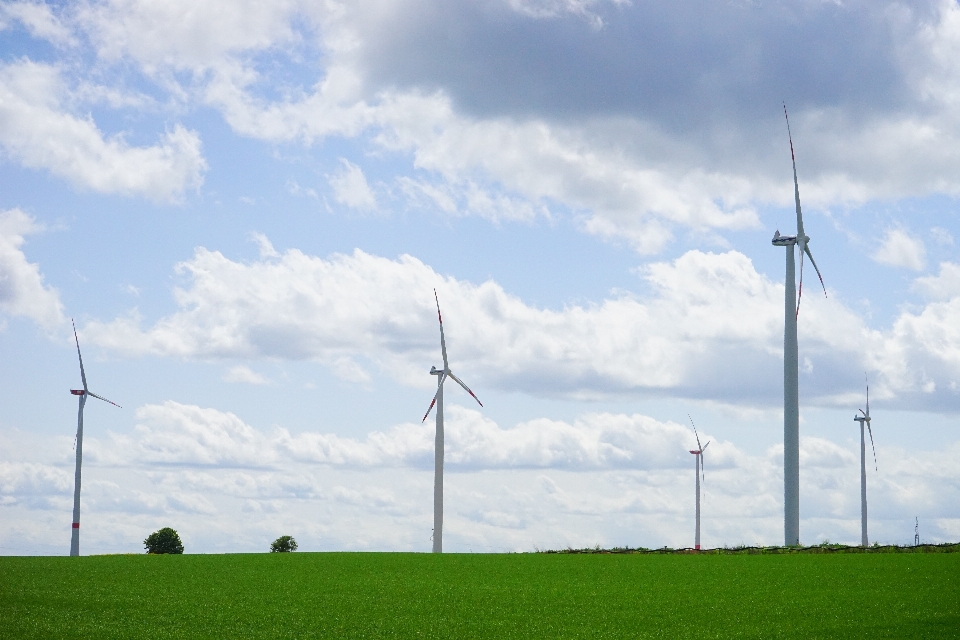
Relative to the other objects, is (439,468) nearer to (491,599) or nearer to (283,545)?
(283,545)

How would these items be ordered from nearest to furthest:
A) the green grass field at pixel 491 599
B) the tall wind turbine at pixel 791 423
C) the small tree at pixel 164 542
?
the green grass field at pixel 491 599, the tall wind turbine at pixel 791 423, the small tree at pixel 164 542

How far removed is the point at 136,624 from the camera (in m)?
29.7

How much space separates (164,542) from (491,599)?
179 ft

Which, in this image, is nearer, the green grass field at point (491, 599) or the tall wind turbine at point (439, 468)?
the green grass field at point (491, 599)

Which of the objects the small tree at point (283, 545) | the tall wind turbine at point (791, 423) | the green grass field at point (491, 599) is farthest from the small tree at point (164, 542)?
the tall wind turbine at point (791, 423)

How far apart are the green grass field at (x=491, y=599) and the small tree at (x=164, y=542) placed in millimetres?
30297

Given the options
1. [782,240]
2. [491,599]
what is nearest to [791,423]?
[782,240]

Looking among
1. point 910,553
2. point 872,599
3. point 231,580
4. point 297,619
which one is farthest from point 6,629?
point 910,553

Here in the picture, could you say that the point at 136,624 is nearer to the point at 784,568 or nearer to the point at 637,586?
the point at 637,586

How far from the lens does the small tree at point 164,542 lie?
3268 inches

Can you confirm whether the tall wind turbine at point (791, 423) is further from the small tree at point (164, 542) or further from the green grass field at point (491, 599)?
the small tree at point (164, 542)

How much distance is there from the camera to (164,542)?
273 feet

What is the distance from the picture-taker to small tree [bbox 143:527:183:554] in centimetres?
8300

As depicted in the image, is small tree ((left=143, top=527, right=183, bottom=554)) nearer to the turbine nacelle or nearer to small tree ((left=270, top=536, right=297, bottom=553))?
small tree ((left=270, top=536, right=297, bottom=553))
